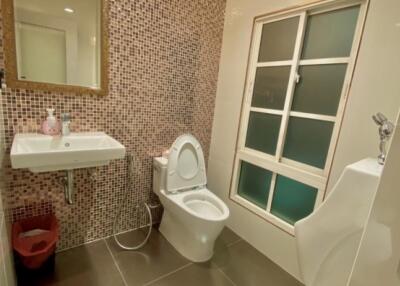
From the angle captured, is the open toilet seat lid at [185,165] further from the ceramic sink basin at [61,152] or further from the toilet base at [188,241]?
the ceramic sink basin at [61,152]

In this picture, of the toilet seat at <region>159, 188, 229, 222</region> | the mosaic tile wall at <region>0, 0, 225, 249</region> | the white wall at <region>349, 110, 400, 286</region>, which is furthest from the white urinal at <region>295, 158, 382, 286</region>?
the mosaic tile wall at <region>0, 0, 225, 249</region>

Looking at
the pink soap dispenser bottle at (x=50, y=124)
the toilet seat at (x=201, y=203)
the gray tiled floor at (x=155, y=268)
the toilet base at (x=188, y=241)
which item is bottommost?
the gray tiled floor at (x=155, y=268)

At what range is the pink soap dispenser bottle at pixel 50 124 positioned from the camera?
53.4 inches

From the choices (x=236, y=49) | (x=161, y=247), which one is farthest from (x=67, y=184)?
(x=236, y=49)

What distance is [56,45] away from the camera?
4.63 feet

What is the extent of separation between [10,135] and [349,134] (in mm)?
2049

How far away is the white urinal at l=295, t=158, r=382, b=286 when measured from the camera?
820 millimetres

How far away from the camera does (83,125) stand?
1.53m

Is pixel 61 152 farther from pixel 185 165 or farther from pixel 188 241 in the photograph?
pixel 188 241

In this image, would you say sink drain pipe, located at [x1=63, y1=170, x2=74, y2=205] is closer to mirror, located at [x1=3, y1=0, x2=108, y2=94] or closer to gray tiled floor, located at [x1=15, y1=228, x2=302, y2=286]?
gray tiled floor, located at [x1=15, y1=228, x2=302, y2=286]

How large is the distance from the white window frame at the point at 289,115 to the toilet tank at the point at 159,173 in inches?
26.9

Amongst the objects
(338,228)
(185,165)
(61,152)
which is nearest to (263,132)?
(185,165)

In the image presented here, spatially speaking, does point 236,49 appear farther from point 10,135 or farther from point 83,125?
point 10,135

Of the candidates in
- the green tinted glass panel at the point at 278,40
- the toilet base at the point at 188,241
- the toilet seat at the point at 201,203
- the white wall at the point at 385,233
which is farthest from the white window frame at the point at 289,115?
the white wall at the point at 385,233
